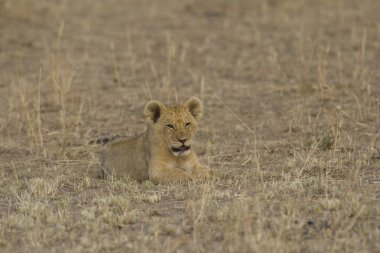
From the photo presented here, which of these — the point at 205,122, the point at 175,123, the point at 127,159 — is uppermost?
the point at 175,123

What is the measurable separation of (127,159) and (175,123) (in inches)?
33.3

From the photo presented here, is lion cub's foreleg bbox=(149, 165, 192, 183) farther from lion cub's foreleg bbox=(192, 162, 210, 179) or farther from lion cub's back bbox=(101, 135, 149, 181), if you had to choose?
lion cub's back bbox=(101, 135, 149, 181)

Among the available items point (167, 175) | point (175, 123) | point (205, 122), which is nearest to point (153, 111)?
point (175, 123)

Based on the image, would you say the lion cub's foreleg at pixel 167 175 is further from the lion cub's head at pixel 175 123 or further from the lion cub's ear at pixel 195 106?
the lion cub's ear at pixel 195 106

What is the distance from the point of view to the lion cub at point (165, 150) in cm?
910

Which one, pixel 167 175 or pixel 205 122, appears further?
pixel 205 122

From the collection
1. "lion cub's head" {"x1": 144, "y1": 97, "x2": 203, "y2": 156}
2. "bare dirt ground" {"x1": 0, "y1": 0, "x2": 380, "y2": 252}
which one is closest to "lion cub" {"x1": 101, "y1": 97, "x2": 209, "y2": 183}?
"lion cub's head" {"x1": 144, "y1": 97, "x2": 203, "y2": 156}

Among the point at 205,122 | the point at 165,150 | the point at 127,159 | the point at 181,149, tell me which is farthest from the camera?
the point at 205,122

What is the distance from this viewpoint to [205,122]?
1281 cm

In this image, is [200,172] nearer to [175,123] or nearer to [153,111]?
[175,123]

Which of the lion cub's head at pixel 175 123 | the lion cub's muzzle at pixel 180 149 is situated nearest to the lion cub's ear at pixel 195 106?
→ the lion cub's head at pixel 175 123

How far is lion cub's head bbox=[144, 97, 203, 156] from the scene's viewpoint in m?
9.06

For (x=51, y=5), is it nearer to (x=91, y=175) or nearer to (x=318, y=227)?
(x=91, y=175)

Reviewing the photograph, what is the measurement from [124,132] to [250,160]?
2.76 metres
